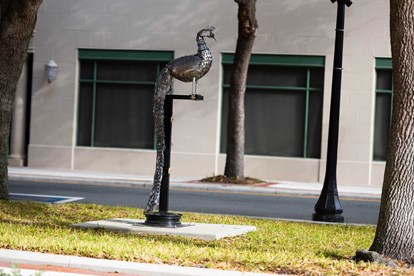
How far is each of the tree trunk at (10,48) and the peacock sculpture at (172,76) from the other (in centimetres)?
297

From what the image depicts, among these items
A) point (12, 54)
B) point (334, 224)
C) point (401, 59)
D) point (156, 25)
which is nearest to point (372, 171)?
point (156, 25)

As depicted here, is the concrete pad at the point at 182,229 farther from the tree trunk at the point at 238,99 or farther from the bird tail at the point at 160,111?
the tree trunk at the point at 238,99

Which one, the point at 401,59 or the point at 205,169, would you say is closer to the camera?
the point at 401,59

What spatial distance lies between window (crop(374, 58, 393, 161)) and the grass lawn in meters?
11.7

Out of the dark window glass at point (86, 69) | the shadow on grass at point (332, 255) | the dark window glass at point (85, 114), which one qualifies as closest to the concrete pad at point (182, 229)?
the shadow on grass at point (332, 255)

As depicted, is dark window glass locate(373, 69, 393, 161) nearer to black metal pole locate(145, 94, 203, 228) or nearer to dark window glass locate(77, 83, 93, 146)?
dark window glass locate(77, 83, 93, 146)

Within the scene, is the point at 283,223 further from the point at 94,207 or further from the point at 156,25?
the point at 156,25

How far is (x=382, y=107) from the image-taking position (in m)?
26.4

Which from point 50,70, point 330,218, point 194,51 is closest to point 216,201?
point 330,218

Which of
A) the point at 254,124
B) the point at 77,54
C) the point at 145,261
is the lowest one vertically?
the point at 145,261

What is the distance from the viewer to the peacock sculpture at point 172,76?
13.2 metres

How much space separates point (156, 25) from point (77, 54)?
8.27 ft

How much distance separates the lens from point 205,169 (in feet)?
89.2

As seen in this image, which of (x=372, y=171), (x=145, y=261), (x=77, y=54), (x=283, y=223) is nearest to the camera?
(x=145, y=261)
